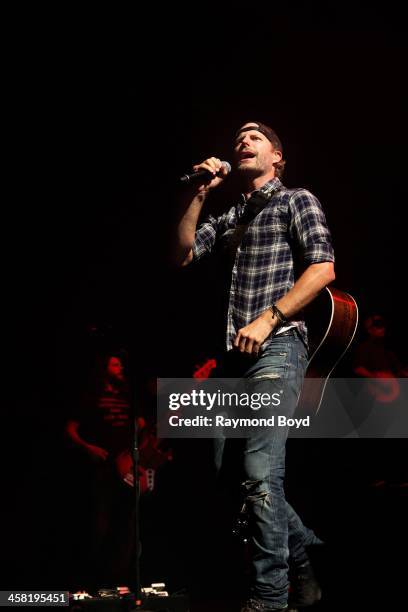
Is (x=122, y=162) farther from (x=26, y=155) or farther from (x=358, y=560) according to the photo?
(x=358, y=560)

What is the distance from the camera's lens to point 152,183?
4848mm

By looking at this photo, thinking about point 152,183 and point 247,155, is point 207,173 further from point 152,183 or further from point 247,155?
point 152,183

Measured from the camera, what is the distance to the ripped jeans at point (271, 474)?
2193mm

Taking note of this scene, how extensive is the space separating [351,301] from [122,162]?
8.52ft

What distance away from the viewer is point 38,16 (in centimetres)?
426

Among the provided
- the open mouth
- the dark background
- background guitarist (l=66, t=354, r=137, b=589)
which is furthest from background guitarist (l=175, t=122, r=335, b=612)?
background guitarist (l=66, t=354, r=137, b=589)

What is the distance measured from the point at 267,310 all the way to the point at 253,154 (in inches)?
31.1

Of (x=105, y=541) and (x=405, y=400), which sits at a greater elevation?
(x=405, y=400)

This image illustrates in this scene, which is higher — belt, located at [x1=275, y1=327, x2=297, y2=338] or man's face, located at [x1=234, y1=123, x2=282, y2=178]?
man's face, located at [x1=234, y1=123, x2=282, y2=178]

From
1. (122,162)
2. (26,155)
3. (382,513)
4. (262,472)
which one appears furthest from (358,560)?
(26,155)

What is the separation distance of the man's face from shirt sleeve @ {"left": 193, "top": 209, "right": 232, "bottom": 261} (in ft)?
0.71

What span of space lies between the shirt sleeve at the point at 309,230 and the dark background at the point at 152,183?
1517 millimetres

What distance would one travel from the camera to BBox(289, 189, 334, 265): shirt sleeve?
248 cm

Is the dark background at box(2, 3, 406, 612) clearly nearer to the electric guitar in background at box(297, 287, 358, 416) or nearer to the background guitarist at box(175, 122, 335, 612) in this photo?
the background guitarist at box(175, 122, 335, 612)
